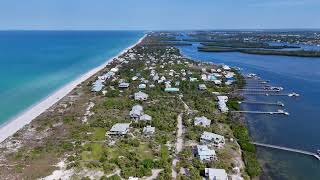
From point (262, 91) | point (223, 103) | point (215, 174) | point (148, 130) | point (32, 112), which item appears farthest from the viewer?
point (262, 91)

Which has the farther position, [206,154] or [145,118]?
[145,118]

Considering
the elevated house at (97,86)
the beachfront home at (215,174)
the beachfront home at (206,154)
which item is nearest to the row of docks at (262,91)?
the beachfront home at (206,154)

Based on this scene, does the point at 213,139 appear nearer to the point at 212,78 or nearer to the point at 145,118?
the point at 145,118

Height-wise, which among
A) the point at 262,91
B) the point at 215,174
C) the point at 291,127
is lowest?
the point at 291,127

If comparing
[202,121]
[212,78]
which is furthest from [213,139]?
[212,78]

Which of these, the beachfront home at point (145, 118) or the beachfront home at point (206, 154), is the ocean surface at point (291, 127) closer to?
the beachfront home at point (206, 154)

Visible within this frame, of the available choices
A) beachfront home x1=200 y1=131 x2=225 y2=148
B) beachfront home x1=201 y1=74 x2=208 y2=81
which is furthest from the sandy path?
beachfront home x1=201 y1=74 x2=208 y2=81

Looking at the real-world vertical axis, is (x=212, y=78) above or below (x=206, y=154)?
above
